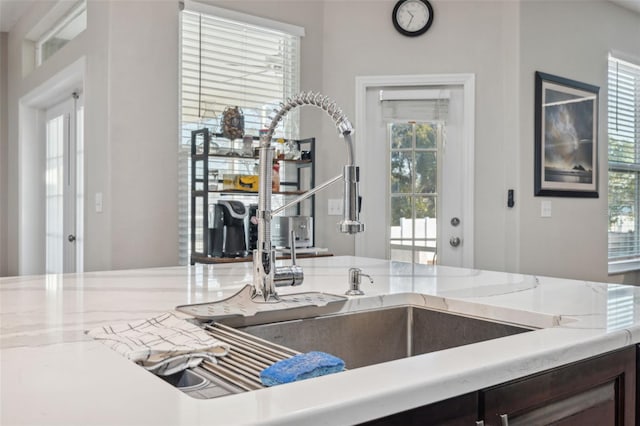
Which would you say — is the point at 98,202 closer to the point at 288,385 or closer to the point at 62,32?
the point at 62,32

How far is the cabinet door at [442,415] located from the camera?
71cm

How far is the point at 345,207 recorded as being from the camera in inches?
50.1

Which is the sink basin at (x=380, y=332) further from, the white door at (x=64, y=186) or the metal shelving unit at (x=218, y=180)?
the white door at (x=64, y=186)

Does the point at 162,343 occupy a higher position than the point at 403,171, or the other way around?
the point at 403,171

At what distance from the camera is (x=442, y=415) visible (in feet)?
2.50

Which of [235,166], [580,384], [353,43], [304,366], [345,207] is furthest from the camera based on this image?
[353,43]

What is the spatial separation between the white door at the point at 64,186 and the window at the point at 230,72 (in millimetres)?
1050

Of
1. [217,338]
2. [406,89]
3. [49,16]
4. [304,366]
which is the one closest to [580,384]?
[304,366]

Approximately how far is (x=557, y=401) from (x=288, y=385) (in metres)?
0.48

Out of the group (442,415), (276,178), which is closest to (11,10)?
(276,178)

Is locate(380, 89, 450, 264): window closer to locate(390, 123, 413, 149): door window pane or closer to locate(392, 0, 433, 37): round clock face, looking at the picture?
locate(390, 123, 413, 149): door window pane

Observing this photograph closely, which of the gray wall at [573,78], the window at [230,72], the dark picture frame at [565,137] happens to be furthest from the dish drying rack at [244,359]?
the dark picture frame at [565,137]

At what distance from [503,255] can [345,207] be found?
2642 millimetres

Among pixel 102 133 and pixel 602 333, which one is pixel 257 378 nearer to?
pixel 602 333
